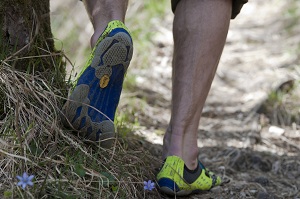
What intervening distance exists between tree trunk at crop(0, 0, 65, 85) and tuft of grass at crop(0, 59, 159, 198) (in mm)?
47

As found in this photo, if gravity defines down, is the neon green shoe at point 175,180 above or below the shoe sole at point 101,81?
below

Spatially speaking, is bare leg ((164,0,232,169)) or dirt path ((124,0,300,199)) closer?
bare leg ((164,0,232,169))

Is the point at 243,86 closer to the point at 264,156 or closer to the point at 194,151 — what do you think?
the point at 264,156

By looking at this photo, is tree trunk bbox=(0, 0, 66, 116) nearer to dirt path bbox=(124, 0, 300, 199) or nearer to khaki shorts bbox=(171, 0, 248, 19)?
khaki shorts bbox=(171, 0, 248, 19)

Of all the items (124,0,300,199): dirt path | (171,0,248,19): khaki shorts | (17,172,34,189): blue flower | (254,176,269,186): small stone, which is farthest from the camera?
(124,0,300,199): dirt path

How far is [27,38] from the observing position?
5.57 ft

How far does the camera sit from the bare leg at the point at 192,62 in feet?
5.70

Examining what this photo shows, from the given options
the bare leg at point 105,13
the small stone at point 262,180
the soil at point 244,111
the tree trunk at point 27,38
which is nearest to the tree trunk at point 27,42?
the tree trunk at point 27,38

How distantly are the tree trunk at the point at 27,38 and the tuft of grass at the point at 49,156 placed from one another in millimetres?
47

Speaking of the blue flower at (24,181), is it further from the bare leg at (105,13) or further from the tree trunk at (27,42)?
the bare leg at (105,13)

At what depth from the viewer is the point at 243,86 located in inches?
144

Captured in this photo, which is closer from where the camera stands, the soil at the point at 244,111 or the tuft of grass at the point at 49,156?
the tuft of grass at the point at 49,156

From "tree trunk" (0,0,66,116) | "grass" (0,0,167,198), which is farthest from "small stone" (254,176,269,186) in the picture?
"tree trunk" (0,0,66,116)

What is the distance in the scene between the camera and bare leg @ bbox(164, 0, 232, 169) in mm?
1737
